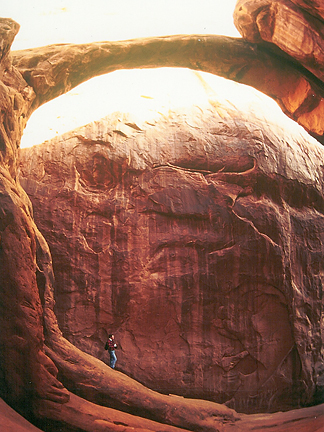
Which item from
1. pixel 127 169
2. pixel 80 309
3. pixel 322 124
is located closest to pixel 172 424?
pixel 80 309

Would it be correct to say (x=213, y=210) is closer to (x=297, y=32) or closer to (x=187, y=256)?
(x=187, y=256)

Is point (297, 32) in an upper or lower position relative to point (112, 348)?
upper

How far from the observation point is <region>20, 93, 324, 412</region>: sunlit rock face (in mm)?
8141

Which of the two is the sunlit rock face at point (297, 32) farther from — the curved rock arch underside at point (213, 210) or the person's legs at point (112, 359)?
the person's legs at point (112, 359)

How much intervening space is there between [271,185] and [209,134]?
1.71 metres

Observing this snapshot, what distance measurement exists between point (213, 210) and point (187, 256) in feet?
3.52

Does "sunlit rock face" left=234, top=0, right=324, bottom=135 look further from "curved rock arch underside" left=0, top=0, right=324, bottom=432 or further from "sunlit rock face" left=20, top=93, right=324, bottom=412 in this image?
"sunlit rock face" left=20, top=93, right=324, bottom=412

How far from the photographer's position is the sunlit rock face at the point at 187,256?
8.14 m

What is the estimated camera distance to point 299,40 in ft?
23.5

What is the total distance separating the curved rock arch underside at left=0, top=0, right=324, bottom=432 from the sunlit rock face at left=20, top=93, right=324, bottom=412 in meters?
0.03

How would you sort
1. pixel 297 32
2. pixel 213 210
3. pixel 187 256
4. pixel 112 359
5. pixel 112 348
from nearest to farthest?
1. pixel 297 32
2. pixel 112 348
3. pixel 112 359
4. pixel 187 256
5. pixel 213 210

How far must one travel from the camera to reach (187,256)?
8.48 m

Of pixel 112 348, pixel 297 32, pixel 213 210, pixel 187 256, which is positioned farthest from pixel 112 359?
pixel 297 32

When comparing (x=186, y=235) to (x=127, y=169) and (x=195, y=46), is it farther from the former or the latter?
(x=195, y=46)
